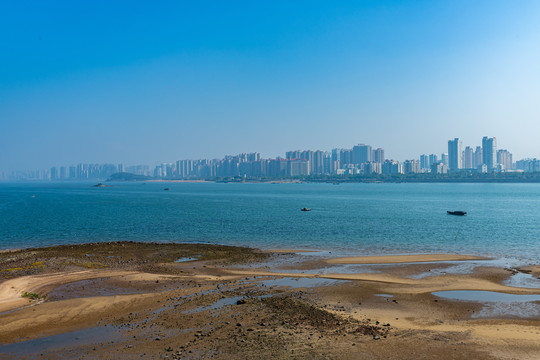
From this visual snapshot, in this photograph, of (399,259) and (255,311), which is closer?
(255,311)

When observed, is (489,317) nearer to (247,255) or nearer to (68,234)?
(247,255)

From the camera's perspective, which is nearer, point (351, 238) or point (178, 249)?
point (178, 249)

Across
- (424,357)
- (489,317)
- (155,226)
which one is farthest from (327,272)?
(155,226)

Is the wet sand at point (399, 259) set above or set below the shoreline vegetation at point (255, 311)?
below

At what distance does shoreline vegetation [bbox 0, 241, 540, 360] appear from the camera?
14586 mm

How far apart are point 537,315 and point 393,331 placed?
8.26 m

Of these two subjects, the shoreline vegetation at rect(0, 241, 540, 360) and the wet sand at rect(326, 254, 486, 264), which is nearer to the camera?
the shoreline vegetation at rect(0, 241, 540, 360)

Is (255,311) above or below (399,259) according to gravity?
above

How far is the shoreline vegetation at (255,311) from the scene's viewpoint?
47.9 feet

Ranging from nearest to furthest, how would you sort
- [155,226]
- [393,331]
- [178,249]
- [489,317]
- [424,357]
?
[424,357] → [393,331] → [489,317] → [178,249] → [155,226]

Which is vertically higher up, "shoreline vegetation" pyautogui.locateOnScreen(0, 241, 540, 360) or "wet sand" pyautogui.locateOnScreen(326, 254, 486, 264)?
"shoreline vegetation" pyautogui.locateOnScreen(0, 241, 540, 360)

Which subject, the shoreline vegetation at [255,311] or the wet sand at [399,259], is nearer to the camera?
the shoreline vegetation at [255,311]

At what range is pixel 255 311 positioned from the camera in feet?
61.5

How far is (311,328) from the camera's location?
16.5 m
